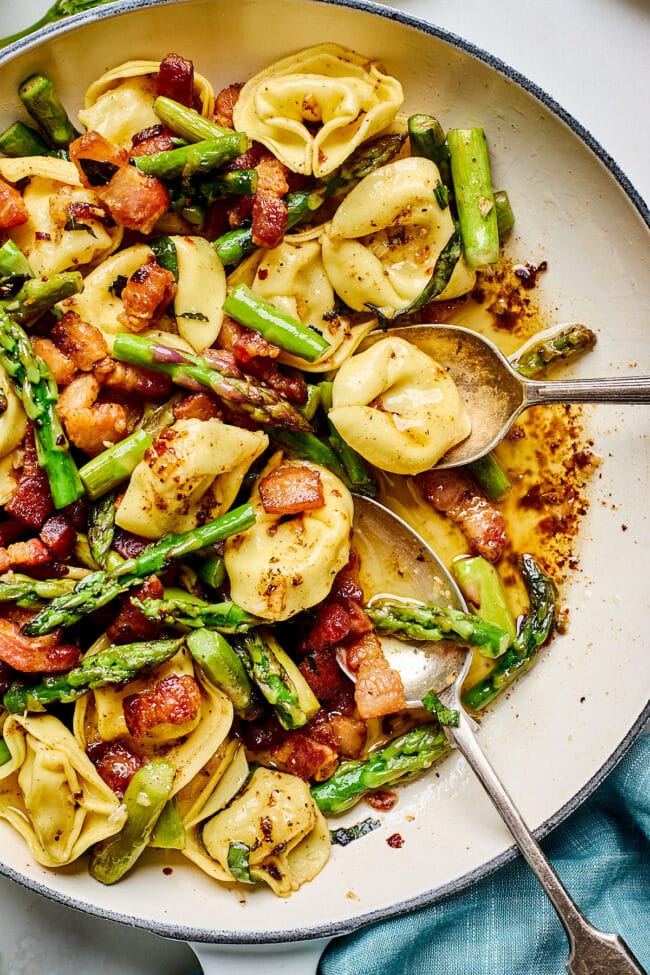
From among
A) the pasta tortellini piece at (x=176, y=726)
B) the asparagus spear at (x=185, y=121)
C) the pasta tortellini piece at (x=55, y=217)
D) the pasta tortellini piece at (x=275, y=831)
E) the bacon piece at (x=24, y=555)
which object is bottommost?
the pasta tortellini piece at (x=275, y=831)

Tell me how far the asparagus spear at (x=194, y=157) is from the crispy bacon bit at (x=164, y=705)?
223 centimetres

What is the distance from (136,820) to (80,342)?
2.11m

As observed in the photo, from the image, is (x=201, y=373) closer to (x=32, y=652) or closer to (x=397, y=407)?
(x=397, y=407)

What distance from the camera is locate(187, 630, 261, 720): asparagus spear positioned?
3576 millimetres

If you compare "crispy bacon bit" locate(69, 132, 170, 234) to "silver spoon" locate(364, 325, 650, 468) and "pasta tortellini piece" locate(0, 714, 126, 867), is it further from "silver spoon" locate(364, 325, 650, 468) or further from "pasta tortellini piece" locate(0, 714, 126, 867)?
"pasta tortellini piece" locate(0, 714, 126, 867)

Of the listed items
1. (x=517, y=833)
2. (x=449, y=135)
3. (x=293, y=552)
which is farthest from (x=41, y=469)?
(x=517, y=833)

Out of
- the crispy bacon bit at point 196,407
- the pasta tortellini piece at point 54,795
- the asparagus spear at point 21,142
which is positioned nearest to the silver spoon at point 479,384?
the crispy bacon bit at point 196,407

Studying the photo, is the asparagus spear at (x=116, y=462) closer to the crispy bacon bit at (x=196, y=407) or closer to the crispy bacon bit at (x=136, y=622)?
the crispy bacon bit at (x=196, y=407)

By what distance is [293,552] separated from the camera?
363 cm

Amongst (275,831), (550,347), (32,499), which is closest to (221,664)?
(275,831)

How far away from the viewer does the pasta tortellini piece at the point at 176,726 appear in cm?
369

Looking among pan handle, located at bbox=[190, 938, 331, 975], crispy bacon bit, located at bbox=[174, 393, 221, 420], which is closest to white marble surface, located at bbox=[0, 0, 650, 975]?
crispy bacon bit, located at bbox=[174, 393, 221, 420]

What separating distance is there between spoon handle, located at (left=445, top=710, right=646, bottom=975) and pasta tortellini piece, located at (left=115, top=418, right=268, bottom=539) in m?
1.75

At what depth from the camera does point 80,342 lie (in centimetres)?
369
